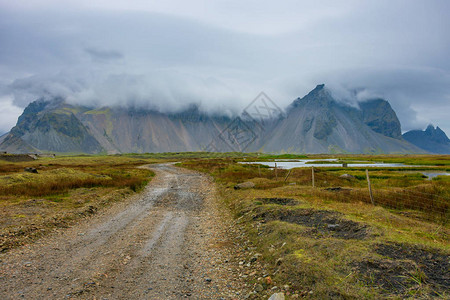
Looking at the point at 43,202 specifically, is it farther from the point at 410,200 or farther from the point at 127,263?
the point at 410,200

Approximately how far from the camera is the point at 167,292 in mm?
6395

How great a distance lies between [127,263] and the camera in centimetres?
812

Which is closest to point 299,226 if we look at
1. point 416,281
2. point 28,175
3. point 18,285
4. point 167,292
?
point 416,281

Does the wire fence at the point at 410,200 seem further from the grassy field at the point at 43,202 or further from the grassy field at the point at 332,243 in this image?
the grassy field at the point at 43,202

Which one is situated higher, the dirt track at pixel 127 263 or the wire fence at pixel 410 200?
the dirt track at pixel 127 263

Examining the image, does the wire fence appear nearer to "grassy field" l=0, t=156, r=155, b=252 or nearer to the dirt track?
the dirt track

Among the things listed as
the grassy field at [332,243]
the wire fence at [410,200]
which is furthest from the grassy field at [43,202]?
the wire fence at [410,200]

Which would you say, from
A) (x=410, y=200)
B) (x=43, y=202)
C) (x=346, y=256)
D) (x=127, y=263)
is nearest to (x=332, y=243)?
(x=346, y=256)

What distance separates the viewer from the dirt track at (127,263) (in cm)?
642

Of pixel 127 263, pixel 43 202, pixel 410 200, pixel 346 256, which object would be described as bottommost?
pixel 410 200

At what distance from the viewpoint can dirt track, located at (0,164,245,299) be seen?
6418mm

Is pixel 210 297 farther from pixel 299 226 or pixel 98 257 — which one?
pixel 299 226

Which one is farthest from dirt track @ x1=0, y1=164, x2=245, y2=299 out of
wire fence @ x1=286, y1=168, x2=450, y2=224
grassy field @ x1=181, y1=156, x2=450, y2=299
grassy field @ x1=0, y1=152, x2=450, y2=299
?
wire fence @ x1=286, y1=168, x2=450, y2=224

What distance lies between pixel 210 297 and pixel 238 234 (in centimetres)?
548
